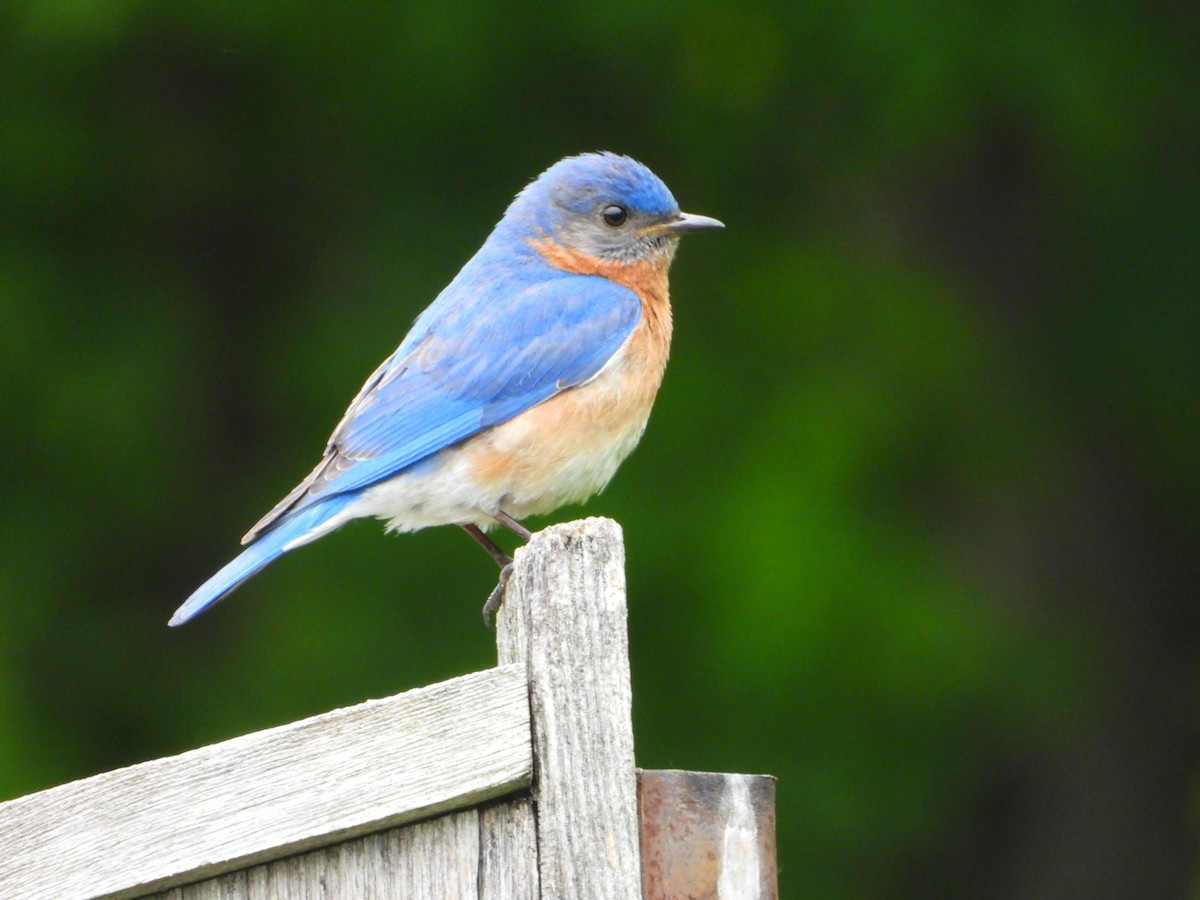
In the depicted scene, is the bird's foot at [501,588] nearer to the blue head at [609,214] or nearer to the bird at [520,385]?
the bird at [520,385]

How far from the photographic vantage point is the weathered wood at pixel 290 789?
2.25 meters

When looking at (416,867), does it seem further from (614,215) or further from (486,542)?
(614,215)

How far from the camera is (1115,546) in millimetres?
6320

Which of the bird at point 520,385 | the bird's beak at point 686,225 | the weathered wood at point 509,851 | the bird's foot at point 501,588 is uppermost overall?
the bird's beak at point 686,225

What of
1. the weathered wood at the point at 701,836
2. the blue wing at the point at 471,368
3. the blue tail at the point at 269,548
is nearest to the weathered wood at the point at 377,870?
the weathered wood at the point at 701,836

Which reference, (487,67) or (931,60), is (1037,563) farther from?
(487,67)

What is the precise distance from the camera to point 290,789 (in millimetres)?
2303

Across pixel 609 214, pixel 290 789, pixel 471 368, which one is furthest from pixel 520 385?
pixel 290 789

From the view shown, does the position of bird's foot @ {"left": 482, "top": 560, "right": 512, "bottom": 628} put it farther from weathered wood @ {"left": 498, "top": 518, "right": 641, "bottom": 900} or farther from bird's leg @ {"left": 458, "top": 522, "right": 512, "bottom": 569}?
bird's leg @ {"left": 458, "top": 522, "right": 512, "bottom": 569}

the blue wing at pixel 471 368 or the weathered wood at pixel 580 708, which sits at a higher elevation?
the blue wing at pixel 471 368

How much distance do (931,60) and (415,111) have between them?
5.51ft

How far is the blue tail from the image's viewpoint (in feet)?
10.0

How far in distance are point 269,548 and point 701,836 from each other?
143 cm

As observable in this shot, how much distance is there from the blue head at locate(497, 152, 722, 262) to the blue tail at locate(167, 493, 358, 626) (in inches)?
44.8
